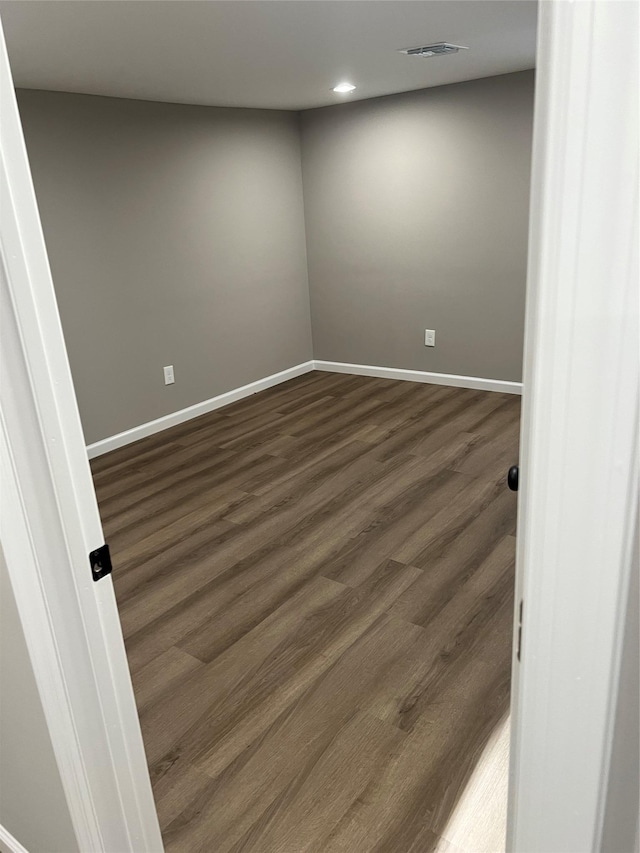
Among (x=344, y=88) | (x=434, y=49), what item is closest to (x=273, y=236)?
(x=344, y=88)

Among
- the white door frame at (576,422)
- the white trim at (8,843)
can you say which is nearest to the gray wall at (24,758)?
the white trim at (8,843)

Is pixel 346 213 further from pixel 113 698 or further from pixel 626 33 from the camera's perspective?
pixel 626 33

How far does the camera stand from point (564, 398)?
0.57 meters

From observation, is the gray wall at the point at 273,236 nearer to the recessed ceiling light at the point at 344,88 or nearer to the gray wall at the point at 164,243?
the gray wall at the point at 164,243

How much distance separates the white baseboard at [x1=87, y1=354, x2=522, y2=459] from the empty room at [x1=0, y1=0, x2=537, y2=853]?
0.02 meters

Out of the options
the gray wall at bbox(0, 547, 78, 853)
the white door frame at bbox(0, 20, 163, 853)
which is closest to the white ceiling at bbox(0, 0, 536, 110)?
the white door frame at bbox(0, 20, 163, 853)

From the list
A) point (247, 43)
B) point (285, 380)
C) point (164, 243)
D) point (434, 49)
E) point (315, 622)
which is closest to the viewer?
point (315, 622)

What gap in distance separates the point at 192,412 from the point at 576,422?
429 centimetres

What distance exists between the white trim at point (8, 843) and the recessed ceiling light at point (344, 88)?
3.94m

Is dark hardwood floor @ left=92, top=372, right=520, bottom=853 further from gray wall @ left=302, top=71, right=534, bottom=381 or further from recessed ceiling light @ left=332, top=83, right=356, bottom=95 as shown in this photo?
recessed ceiling light @ left=332, top=83, right=356, bottom=95

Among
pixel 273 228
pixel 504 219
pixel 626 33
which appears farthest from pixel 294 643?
pixel 273 228

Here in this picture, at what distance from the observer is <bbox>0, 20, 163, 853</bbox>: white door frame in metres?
0.95

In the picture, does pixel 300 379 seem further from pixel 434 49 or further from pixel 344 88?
pixel 434 49

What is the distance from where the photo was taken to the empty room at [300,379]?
1.85m
